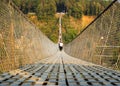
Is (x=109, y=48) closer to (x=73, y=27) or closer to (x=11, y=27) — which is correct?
(x=11, y=27)

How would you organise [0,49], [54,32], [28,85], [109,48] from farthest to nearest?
[54,32] < [109,48] < [0,49] < [28,85]

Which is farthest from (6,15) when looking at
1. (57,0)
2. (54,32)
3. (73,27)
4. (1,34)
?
(57,0)

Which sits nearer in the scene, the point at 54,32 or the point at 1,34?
the point at 1,34

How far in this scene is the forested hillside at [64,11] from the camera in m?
62.1

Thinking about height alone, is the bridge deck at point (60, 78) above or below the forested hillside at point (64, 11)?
below

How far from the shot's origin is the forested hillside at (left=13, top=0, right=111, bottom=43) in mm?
62094

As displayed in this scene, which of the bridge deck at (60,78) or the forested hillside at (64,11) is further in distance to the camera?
the forested hillside at (64,11)

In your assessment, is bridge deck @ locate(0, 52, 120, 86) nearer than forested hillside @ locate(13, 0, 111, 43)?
Yes

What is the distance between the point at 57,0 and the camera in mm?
74938

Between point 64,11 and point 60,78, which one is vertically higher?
point 64,11

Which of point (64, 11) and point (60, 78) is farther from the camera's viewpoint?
point (64, 11)

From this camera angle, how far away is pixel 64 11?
7294cm

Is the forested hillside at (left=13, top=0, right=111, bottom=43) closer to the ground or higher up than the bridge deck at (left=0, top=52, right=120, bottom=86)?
higher up

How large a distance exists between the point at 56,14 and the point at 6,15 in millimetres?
64280
